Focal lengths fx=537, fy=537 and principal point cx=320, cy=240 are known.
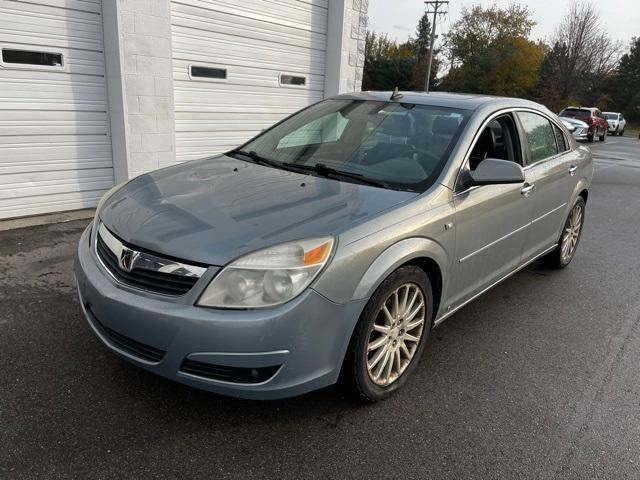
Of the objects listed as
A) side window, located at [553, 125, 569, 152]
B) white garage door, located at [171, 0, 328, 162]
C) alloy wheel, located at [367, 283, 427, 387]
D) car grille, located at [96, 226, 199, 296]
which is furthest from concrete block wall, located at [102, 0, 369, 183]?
alloy wheel, located at [367, 283, 427, 387]

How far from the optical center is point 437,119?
11.6 ft

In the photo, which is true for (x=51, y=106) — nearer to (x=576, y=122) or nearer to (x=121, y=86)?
(x=121, y=86)

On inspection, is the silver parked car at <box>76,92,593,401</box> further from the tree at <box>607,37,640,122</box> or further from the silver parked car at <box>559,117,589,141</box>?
the tree at <box>607,37,640,122</box>

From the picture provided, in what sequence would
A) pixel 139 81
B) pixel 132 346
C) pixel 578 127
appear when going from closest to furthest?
pixel 132 346 → pixel 139 81 → pixel 578 127

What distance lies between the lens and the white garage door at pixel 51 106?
5.58 meters

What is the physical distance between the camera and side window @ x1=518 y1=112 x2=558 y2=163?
13.4 ft

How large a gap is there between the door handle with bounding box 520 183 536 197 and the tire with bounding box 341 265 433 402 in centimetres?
130

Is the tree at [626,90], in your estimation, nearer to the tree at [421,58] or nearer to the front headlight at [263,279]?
the tree at [421,58]

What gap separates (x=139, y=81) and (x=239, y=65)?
1895 mm

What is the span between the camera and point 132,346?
8.09ft

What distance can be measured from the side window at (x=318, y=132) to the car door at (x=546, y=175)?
4.46 ft

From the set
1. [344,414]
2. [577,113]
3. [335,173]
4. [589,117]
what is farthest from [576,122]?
[344,414]

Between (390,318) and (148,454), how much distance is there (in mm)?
1309

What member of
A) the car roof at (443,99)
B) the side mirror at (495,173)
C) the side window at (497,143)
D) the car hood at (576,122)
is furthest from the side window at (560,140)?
the car hood at (576,122)
